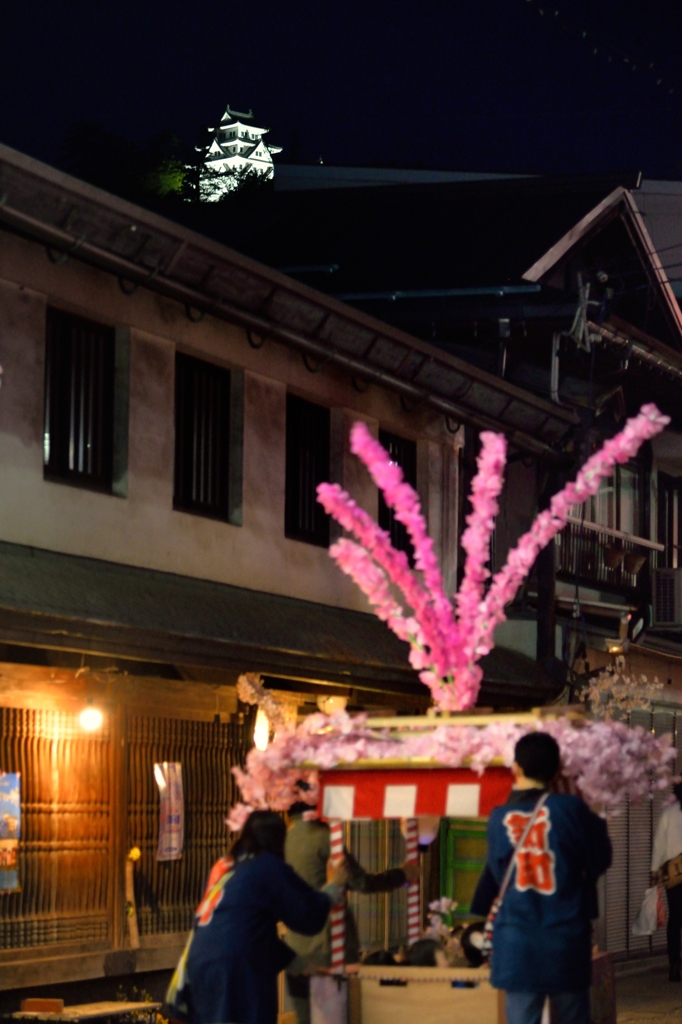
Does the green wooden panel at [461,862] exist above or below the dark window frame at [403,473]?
below

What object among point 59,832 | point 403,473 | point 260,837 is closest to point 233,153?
point 403,473

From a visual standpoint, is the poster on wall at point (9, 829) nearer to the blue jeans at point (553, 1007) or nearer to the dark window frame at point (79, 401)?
the dark window frame at point (79, 401)

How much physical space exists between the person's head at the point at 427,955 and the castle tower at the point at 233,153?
4192cm

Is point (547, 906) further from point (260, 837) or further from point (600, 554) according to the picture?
point (600, 554)

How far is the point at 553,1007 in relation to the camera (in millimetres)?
8070

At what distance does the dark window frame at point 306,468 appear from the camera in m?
18.4

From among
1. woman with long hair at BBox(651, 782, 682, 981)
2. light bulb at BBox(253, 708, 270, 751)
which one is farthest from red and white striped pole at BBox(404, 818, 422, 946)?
woman with long hair at BBox(651, 782, 682, 981)

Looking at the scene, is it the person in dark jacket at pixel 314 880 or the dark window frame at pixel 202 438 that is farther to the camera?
the dark window frame at pixel 202 438


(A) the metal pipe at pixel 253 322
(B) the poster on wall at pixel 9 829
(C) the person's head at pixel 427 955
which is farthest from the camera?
(A) the metal pipe at pixel 253 322

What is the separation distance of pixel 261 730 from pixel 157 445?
3215mm

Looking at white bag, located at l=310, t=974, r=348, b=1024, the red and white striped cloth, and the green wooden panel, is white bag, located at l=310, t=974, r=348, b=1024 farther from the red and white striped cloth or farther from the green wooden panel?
the green wooden panel

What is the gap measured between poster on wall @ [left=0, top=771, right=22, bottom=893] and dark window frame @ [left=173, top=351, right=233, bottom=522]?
147 inches

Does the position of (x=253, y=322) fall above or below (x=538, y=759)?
above

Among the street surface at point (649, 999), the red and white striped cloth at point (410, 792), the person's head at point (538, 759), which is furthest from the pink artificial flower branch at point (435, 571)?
the person's head at point (538, 759)
